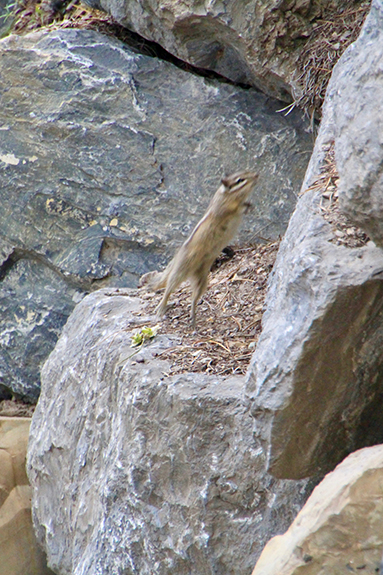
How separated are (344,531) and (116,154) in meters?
4.33

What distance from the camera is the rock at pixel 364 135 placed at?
1894 mm

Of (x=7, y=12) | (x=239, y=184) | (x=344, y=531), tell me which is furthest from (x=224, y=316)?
(x=7, y=12)

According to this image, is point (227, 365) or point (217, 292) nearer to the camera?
point (227, 365)

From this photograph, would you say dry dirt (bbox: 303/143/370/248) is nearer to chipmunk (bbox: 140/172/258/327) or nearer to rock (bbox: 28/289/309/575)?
chipmunk (bbox: 140/172/258/327)

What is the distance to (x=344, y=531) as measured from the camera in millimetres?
1974

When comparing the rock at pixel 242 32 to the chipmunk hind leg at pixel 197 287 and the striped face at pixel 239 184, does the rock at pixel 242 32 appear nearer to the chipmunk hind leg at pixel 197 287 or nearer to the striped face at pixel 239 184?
the striped face at pixel 239 184

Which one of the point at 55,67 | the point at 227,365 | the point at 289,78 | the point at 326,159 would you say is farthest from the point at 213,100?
the point at 227,365

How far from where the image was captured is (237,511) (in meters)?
3.03

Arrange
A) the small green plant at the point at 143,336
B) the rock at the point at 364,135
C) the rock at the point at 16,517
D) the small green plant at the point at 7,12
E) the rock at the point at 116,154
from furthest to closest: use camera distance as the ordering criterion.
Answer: the small green plant at the point at 7,12 → the rock at the point at 116,154 → the rock at the point at 16,517 → the small green plant at the point at 143,336 → the rock at the point at 364,135

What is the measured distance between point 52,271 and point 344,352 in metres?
4.08

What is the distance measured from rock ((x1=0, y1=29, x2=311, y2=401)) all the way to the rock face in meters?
2.84

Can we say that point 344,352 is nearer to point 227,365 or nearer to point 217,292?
point 227,365

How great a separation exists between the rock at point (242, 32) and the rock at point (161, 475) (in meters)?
2.37

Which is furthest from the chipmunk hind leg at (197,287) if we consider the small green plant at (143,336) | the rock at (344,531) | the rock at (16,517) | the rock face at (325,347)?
the rock at (16,517)
